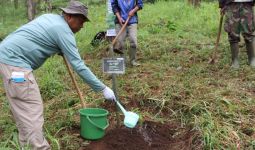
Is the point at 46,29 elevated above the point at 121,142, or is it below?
above

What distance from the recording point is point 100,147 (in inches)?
160

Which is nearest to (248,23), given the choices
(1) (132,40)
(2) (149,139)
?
(1) (132,40)

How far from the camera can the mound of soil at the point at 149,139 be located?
4078mm

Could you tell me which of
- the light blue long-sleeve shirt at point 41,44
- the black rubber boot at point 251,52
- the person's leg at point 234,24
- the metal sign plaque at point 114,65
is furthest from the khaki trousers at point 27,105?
the black rubber boot at point 251,52

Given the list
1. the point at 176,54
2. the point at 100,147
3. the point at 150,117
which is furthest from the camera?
the point at 176,54

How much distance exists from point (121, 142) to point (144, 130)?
1.34 feet

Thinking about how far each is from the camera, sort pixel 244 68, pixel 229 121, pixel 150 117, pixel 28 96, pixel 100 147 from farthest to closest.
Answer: pixel 244 68
pixel 150 117
pixel 229 121
pixel 100 147
pixel 28 96

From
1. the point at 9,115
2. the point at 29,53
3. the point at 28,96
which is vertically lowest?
the point at 9,115

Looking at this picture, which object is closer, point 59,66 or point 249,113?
point 249,113

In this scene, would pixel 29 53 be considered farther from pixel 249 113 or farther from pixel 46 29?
pixel 249 113

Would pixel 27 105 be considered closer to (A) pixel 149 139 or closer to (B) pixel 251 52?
(A) pixel 149 139

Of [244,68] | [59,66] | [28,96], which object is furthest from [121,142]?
[59,66]

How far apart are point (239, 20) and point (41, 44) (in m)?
3.64

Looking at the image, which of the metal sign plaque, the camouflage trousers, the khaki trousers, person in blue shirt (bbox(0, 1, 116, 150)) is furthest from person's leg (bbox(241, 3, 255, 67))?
the khaki trousers
